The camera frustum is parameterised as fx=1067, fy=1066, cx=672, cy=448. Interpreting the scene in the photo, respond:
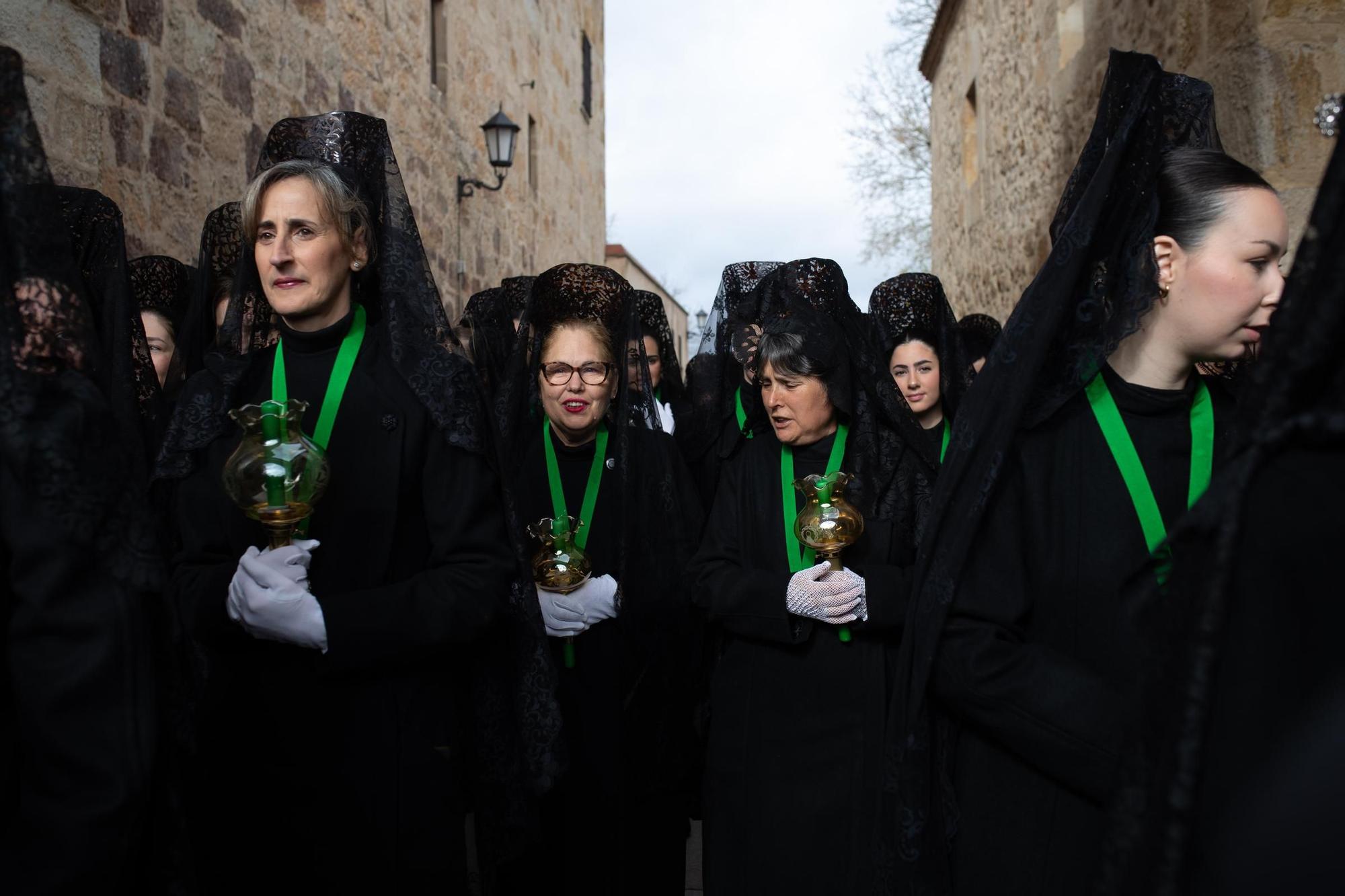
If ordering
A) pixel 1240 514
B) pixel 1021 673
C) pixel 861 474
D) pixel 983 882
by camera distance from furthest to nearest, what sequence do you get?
pixel 861 474 → pixel 983 882 → pixel 1021 673 → pixel 1240 514

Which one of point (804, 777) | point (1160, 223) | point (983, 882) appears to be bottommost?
point (804, 777)

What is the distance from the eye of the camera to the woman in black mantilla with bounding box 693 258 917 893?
9.25 ft

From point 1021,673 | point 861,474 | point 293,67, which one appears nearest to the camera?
point 1021,673

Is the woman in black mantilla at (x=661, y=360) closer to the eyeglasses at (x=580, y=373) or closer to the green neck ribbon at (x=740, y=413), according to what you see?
the green neck ribbon at (x=740, y=413)

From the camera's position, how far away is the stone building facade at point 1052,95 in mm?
4375

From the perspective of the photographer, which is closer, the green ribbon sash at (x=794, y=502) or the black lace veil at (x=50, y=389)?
the black lace veil at (x=50, y=389)

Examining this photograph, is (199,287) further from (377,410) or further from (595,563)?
(595,563)

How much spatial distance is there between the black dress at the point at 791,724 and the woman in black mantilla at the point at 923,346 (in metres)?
1.66

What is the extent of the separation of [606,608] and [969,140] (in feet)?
41.5

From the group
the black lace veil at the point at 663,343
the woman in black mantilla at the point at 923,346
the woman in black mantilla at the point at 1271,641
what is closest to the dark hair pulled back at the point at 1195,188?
the woman in black mantilla at the point at 1271,641

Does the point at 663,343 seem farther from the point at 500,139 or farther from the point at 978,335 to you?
the point at 500,139

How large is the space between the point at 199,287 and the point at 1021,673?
2.34 metres

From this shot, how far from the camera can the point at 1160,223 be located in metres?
1.90

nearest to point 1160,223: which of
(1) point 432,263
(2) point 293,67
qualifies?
(2) point 293,67
